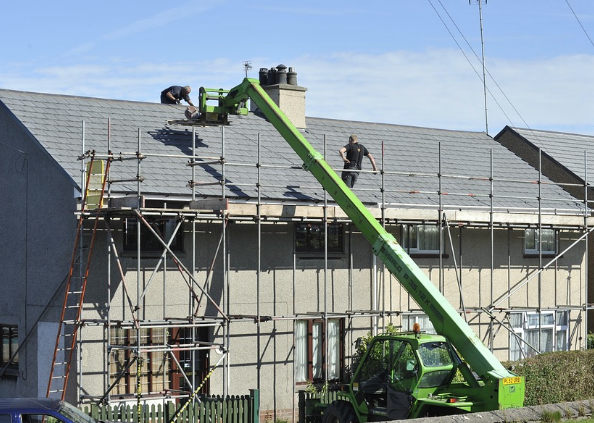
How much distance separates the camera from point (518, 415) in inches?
582

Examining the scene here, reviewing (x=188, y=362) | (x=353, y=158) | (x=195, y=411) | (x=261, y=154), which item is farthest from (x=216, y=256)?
(x=353, y=158)

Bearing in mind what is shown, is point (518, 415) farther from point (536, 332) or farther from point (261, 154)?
point (536, 332)

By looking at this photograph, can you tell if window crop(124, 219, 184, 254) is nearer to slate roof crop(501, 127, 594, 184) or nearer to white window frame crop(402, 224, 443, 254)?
white window frame crop(402, 224, 443, 254)

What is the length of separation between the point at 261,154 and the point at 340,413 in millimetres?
8303

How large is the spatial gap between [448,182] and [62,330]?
35.8 ft

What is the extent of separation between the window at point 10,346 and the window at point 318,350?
582 cm

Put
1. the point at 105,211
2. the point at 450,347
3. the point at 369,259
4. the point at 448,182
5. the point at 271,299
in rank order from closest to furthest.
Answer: the point at 450,347 → the point at 105,211 → the point at 271,299 → the point at 369,259 → the point at 448,182

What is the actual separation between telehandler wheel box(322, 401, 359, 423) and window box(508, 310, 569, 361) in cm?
906

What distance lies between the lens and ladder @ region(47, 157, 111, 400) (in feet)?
60.6

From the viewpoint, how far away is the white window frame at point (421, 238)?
23844 millimetres

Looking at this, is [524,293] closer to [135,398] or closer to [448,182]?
[448,182]

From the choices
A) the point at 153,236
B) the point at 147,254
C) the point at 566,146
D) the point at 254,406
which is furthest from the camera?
the point at 566,146

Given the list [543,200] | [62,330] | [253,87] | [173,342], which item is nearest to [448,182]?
[543,200]

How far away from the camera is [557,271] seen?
26.6 m
